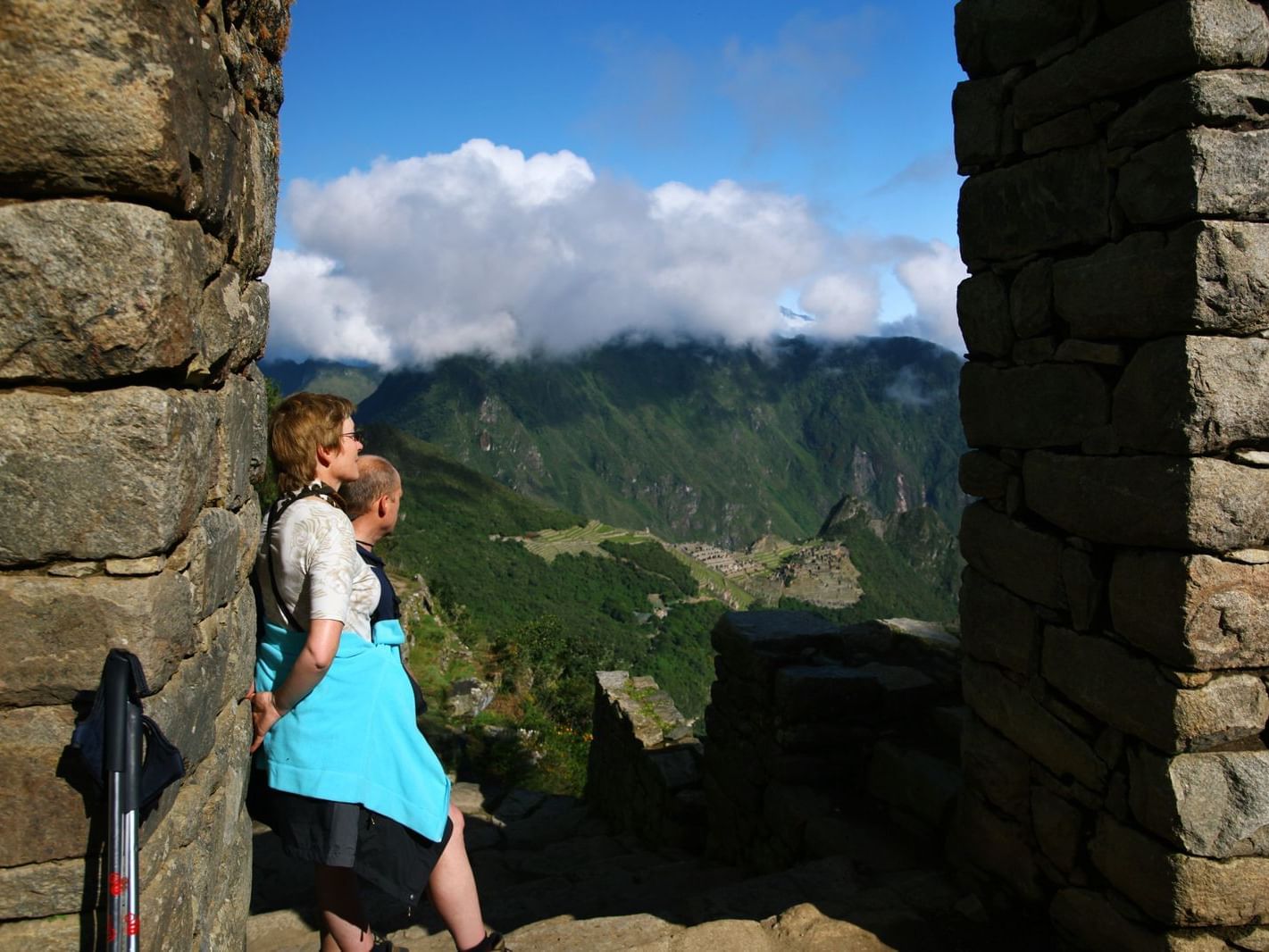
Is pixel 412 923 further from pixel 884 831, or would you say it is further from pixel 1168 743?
pixel 1168 743

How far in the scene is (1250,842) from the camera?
3.08m

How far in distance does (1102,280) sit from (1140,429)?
1.90 ft

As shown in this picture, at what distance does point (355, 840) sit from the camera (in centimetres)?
270

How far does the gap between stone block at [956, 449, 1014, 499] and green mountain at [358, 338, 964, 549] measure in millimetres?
132197

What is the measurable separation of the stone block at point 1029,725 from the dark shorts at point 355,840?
2.45 meters

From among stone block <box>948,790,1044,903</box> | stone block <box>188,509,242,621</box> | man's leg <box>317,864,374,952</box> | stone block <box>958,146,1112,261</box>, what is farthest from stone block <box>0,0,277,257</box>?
stone block <box>948,790,1044,903</box>

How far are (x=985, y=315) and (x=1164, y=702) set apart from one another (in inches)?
71.7

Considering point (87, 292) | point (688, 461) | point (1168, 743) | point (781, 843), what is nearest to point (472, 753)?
point (781, 843)

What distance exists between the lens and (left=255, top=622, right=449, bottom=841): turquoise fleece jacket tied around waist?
8.87 feet

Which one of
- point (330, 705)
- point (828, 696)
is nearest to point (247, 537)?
point (330, 705)

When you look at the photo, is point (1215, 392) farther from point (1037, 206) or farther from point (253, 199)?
point (253, 199)

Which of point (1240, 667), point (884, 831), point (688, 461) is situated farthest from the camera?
point (688, 461)

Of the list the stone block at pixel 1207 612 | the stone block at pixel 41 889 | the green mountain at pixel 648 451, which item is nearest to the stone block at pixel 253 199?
the stone block at pixel 41 889

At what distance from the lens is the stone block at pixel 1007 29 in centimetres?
367
